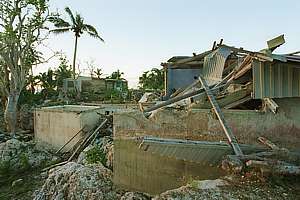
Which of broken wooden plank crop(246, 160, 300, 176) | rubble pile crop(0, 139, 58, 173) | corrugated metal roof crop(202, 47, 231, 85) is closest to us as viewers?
broken wooden plank crop(246, 160, 300, 176)

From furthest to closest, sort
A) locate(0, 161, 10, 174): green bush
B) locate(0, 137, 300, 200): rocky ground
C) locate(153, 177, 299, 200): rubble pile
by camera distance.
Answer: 1. locate(0, 161, 10, 174): green bush
2. locate(0, 137, 300, 200): rocky ground
3. locate(153, 177, 299, 200): rubble pile

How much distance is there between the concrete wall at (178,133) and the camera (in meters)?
5.90

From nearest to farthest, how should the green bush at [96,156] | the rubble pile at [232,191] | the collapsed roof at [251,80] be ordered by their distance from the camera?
1. the rubble pile at [232,191]
2. the collapsed roof at [251,80]
3. the green bush at [96,156]

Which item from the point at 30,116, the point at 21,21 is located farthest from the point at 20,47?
the point at 30,116

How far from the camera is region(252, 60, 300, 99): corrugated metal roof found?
568 centimetres

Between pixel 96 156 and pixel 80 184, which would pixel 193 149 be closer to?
pixel 80 184

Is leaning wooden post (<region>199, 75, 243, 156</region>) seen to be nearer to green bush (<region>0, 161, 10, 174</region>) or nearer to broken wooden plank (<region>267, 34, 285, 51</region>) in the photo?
broken wooden plank (<region>267, 34, 285, 51</region>)

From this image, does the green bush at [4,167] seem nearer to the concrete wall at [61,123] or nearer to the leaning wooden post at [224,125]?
the concrete wall at [61,123]

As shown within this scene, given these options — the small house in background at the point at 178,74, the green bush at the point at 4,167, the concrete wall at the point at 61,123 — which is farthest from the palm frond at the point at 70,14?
the small house in background at the point at 178,74

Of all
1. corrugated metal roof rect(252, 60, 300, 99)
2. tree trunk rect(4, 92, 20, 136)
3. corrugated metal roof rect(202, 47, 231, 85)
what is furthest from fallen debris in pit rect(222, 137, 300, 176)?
tree trunk rect(4, 92, 20, 136)

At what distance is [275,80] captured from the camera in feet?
18.8

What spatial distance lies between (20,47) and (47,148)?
7.41m

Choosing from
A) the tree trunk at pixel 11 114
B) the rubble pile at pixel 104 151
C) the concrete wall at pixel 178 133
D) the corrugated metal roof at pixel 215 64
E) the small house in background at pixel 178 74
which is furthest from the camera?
the tree trunk at pixel 11 114

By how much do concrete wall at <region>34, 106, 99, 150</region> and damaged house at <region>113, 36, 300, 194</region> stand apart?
724 centimetres
